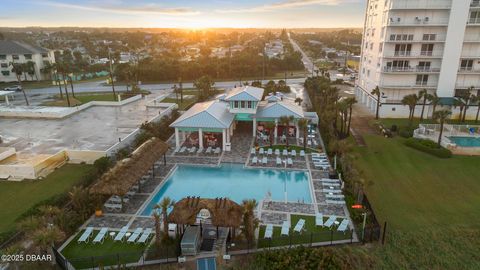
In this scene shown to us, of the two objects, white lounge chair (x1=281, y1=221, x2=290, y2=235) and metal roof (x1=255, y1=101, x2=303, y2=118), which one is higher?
metal roof (x1=255, y1=101, x2=303, y2=118)

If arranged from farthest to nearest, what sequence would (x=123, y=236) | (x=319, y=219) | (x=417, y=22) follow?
1. (x=417, y=22)
2. (x=319, y=219)
3. (x=123, y=236)

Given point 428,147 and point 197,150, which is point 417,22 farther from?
point 197,150

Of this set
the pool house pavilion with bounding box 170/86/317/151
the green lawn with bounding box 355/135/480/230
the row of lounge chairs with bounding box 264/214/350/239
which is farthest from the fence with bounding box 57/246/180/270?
the pool house pavilion with bounding box 170/86/317/151

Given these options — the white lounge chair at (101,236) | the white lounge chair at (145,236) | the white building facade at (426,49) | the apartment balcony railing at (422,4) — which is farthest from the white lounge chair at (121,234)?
the apartment balcony railing at (422,4)

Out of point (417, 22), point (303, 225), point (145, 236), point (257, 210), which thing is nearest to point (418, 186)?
point (303, 225)

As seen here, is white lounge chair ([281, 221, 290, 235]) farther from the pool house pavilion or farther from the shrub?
the shrub

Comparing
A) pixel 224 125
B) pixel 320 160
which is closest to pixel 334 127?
pixel 320 160
